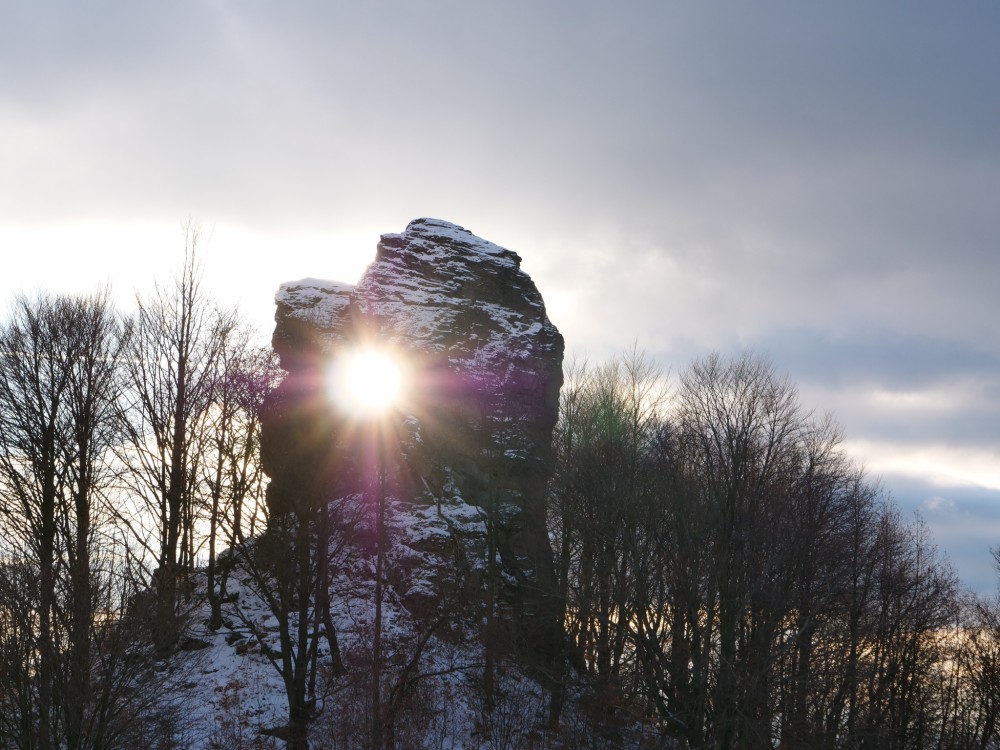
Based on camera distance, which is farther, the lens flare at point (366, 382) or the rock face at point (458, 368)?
the lens flare at point (366, 382)

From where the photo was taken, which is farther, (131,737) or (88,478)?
(88,478)

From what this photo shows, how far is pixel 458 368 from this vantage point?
29797 mm

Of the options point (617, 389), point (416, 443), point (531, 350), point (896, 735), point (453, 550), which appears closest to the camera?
point (453, 550)

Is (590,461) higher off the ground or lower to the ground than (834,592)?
higher

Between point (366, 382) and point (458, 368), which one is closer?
point (366, 382)

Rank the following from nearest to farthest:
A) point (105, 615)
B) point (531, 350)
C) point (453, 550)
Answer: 1. point (105, 615)
2. point (453, 550)
3. point (531, 350)

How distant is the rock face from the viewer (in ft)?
89.0

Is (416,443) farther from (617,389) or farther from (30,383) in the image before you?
(617,389)

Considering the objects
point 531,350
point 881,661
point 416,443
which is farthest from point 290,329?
point 881,661

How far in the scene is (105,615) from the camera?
16.7m

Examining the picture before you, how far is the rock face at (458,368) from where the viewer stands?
2712 cm

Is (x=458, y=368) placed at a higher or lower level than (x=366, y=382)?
higher

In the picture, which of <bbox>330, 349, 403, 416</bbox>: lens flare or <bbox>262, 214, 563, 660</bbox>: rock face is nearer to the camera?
<bbox>262, 214, 563, 660</bbox>: rock face

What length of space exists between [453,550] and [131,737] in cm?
1128
